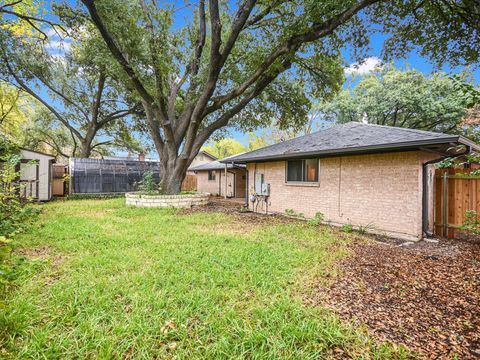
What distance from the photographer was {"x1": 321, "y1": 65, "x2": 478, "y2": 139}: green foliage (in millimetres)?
15156

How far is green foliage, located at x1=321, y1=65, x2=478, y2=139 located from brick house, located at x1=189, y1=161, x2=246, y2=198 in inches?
307

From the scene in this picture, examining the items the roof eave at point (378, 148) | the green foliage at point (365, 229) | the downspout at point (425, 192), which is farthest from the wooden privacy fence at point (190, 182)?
the downspout at point (425, 192)

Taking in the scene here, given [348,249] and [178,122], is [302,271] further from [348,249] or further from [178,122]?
[178,122]

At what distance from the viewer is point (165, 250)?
4.61 metres

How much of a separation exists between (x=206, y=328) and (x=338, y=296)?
1748mm

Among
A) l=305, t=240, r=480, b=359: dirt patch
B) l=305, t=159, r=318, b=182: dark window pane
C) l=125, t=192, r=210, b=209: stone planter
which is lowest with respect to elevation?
l=305, t=240, r=480, b=359: dirt patch

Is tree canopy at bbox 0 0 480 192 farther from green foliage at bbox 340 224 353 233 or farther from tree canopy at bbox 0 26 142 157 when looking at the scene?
green foliage at bbox 340 224 353 233

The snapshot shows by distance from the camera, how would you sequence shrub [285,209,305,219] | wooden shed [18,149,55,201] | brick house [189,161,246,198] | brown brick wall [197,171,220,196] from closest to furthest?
1. shrub [285,209,305,219]
2. wooden shed [18,149,55,201]
3. brick house [189,161,246,198]
4. brown brick wall [197,171,220,196]

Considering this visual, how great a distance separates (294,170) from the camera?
29.6 ft

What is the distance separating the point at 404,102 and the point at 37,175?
22.5m

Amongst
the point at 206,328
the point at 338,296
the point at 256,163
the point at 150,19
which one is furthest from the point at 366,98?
the point at 206,328

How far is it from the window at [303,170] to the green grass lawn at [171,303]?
143 inches

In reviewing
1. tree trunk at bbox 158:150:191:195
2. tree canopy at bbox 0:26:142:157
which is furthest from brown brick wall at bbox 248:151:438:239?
tree canopy at bbox 0:26:142:157

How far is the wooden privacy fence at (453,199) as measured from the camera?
6.01 meters
